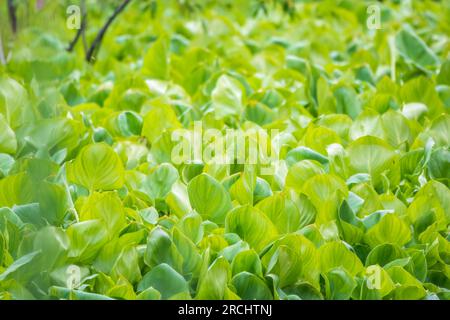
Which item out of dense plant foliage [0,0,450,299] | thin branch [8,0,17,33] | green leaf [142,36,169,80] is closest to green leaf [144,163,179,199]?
dense plant foliage [0,0,450,299]

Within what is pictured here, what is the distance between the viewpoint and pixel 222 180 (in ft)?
6.26

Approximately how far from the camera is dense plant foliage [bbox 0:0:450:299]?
5.09 feet

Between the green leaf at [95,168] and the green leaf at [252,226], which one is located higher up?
the green leaf at [95,168]

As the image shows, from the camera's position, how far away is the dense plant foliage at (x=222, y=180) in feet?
5.09

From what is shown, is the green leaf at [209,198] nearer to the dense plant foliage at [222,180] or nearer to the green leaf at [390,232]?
the dense plant foliage at [222,180]

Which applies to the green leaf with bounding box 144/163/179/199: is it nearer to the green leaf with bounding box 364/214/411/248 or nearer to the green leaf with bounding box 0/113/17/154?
the green leaf with bounding box 0/113/17/154

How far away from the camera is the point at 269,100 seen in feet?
8.63

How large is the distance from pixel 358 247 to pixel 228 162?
1.38ft

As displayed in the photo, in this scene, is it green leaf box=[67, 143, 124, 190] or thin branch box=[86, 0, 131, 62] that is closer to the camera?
green leaf box=[67, 143, 124, 190]

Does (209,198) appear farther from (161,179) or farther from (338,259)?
(338,259)

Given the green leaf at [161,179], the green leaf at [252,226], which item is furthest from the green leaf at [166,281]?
the green leaf at [161,179]
